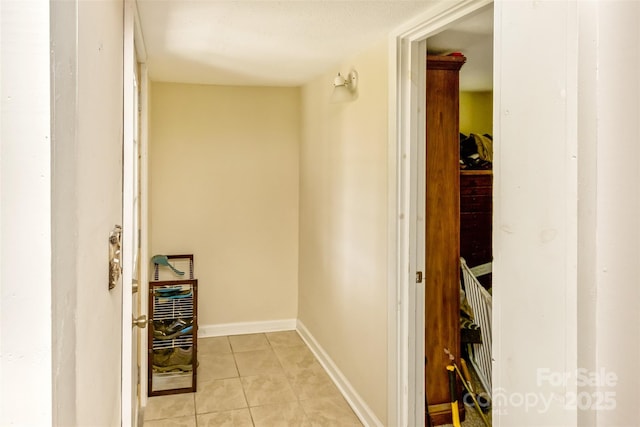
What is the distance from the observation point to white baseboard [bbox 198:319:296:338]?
430 cm

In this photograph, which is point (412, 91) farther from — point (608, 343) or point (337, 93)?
point (608, 343)

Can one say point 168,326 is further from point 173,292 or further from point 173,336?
point 173,292

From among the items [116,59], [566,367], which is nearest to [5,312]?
[566,367]

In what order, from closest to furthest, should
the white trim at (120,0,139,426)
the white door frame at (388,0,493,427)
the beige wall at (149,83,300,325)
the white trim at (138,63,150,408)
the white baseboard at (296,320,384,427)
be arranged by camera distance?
the white trim at (120,0,139,426)
the white door frame at (388,0,493,427)
the white baseboard at (296,320,384,427)
the white trim at (138,63,150,408)
the beige wall at (149,83,300,325)

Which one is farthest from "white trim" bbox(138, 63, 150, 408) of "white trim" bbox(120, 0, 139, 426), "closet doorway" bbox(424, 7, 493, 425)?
"closet doorway" bbox(424, 7, 493, 425)

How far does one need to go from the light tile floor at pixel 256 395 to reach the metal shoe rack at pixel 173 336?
0.44ft

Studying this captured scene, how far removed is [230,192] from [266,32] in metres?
2.02

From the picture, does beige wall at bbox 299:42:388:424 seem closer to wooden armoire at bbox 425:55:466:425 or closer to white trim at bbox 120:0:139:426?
wooden armoire at bbox 425:55:466:425

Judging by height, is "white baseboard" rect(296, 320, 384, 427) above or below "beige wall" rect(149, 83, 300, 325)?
below

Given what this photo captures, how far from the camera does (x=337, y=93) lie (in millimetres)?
3107

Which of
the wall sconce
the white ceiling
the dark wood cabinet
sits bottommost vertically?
the dark wood cabinet

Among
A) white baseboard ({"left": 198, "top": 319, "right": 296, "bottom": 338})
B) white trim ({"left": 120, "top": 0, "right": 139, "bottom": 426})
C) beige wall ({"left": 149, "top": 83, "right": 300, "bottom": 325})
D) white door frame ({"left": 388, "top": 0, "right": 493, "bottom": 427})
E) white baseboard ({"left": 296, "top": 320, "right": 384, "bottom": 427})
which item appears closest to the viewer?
white trim ({"left": 120, "top": 0, "right": 139, "bottom": 426})

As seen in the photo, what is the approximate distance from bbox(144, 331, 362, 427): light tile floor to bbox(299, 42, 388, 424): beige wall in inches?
7.9

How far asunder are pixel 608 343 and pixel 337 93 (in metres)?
2.80
